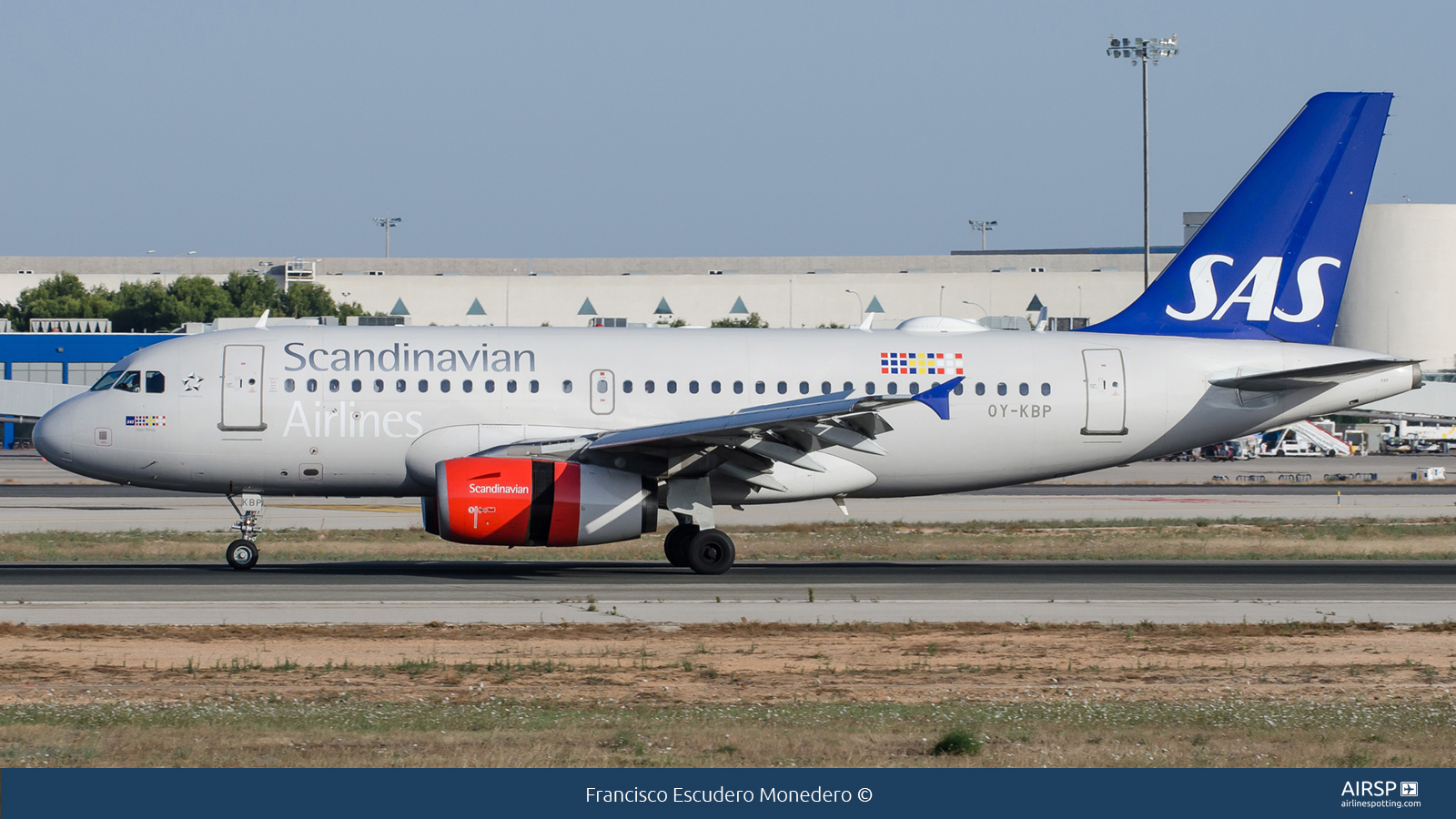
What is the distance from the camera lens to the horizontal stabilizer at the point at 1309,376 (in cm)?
2755

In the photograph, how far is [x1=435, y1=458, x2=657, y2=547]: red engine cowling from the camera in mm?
24031

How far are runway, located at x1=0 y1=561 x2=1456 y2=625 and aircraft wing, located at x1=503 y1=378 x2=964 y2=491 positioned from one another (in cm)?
200

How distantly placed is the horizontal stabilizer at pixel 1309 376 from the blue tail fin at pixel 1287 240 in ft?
4.88

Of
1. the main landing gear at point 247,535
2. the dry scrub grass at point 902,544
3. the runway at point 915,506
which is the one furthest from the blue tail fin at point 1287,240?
the main landing gear at point 247,535

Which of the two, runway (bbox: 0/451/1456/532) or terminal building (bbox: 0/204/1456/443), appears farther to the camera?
terminal building (bbox: 0/204/1456/443)

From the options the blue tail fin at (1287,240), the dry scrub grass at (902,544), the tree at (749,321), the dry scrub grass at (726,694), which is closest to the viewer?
the dry scrub grass at (726,694)

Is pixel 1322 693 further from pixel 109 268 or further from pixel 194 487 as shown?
pixel 109 268

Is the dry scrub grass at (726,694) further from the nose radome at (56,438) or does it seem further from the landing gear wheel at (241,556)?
the nose radome at (56,438)

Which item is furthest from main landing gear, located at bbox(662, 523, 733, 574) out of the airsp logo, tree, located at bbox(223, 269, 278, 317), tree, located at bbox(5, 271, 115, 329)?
tree, located at bbox(5, 271, 115, 329)

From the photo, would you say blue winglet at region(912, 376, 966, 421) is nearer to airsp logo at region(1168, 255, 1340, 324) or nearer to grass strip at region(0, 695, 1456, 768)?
airsp logo at region(1168, 255, 1340, 324)

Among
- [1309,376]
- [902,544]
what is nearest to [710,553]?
[902,544]

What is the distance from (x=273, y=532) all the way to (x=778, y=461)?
15377 millimetres

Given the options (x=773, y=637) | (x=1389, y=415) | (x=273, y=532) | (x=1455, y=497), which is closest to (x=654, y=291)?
(x=1389, y=415)

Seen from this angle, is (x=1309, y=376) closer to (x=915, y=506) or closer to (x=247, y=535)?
(x=247, y=535)
